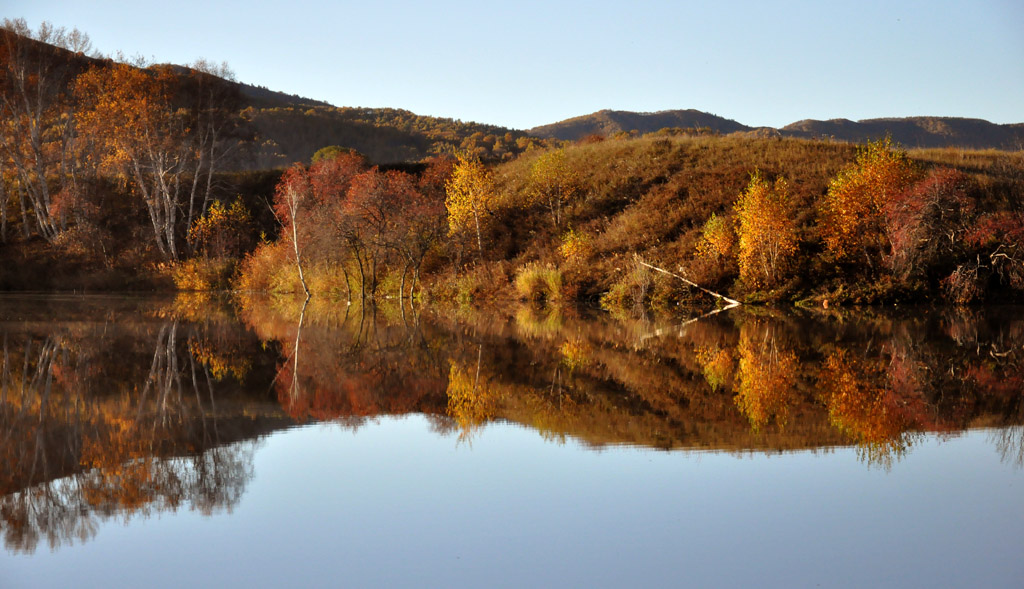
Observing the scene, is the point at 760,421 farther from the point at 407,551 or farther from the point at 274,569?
the point at 274,569

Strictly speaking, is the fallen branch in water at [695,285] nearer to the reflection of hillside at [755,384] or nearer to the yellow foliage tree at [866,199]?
the yellow foliage tree at [866,199]

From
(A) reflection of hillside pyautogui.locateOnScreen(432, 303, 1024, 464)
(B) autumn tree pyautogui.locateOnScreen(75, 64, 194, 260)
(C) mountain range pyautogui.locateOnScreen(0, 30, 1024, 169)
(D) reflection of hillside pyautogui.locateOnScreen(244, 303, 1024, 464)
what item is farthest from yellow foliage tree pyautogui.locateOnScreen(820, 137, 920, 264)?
(B) autumn tree pyautogui.locateOnScreen(75, 64, 194, 260)

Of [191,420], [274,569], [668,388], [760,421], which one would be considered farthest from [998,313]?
[274,569]

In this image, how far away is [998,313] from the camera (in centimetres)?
2612

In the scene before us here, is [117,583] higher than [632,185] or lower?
lower

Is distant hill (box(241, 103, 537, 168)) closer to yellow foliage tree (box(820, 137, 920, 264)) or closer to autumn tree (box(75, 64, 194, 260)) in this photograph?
autumn tree (box(75, 64, 194, 260))

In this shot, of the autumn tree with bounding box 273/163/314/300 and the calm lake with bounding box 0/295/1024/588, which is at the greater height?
the autumn tree with bounding box 273/163/314/300

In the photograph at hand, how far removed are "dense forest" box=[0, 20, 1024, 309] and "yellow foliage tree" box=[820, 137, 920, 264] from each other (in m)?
0.09

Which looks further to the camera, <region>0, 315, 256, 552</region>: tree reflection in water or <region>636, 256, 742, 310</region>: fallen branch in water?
<region>636, 256, 742, 310</region>: fallen branch in water

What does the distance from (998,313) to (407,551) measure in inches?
1044

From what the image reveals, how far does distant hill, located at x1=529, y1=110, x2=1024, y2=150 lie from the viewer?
196 ft

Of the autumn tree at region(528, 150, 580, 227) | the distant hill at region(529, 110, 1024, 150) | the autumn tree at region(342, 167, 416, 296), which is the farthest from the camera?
the distant hill at region(529, 110, 1024, 150)

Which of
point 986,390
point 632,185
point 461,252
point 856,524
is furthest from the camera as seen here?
point 632,185

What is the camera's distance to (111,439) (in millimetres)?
8609
